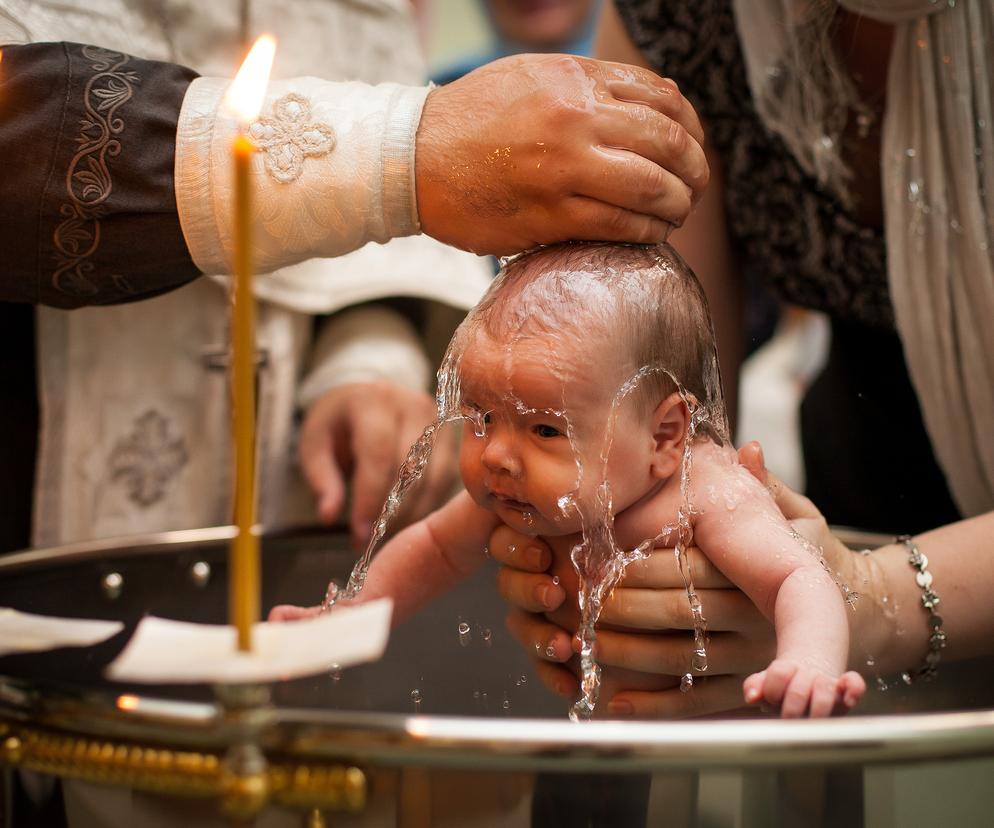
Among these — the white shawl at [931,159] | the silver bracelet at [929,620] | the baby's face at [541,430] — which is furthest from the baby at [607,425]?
the white shawl at [931,159]

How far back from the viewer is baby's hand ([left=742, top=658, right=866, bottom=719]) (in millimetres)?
441

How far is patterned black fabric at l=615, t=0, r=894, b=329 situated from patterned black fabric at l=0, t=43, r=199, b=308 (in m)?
0.42

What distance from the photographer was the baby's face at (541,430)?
568 mm

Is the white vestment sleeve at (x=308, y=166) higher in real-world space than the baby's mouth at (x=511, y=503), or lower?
higher

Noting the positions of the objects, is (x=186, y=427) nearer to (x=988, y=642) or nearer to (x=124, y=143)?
(x=124, y=143)

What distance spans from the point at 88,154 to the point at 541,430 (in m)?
0.29

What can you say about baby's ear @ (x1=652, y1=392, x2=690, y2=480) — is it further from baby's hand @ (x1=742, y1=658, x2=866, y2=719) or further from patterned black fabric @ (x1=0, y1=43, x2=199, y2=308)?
patterned black fabric @ (x1=0, y1=43, x2=199, y2=308)

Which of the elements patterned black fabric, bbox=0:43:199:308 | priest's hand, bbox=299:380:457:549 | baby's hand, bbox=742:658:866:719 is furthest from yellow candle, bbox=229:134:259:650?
priest's hand, bbox=299:380:457:549

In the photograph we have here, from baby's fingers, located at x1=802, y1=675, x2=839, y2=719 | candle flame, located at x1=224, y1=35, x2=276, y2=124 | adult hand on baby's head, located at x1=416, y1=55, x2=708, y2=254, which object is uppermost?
adult hand on baby's head, located at x1=416, y1=55, x2=708, y2=254

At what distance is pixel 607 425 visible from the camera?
582 millimetres

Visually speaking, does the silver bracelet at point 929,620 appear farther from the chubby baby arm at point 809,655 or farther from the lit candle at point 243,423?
the lit candle at point 243,423

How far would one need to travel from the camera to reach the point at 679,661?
57cm

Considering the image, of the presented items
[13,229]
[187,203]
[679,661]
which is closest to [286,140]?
[187,203]

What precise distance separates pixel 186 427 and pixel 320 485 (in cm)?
14
